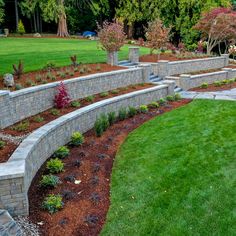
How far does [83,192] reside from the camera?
23.4 feet

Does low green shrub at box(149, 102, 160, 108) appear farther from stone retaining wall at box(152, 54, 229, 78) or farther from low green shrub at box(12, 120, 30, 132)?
low green shrub at box(12, 120, 30, 132)

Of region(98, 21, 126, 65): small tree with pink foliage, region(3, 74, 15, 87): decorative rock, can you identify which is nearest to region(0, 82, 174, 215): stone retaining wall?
region(3, 74, 15, 87): decorative rock

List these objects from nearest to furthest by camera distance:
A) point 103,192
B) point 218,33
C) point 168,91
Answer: point 103,192, point 168,91, point 218,33

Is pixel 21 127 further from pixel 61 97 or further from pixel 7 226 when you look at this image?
pixel 7 226

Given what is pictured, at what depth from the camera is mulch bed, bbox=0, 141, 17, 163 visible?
23.1 feet

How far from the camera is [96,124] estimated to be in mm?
10266

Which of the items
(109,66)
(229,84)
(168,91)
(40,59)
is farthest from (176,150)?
(229,84)

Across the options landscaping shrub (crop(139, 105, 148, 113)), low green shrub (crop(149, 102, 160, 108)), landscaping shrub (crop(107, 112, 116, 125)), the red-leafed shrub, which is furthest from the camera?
low green shrub (crop(149, 102, 160, 108))

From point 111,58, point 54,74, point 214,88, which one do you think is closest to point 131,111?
point 54,74

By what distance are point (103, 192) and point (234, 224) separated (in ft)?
9.06

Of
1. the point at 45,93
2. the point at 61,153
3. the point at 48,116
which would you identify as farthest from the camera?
the point at 45,93

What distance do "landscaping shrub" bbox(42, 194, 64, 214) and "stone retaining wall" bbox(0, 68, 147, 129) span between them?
3170mm

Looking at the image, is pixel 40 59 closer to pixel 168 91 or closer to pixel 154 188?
pixel 168 91

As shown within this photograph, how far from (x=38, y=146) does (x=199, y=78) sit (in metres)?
13.5
